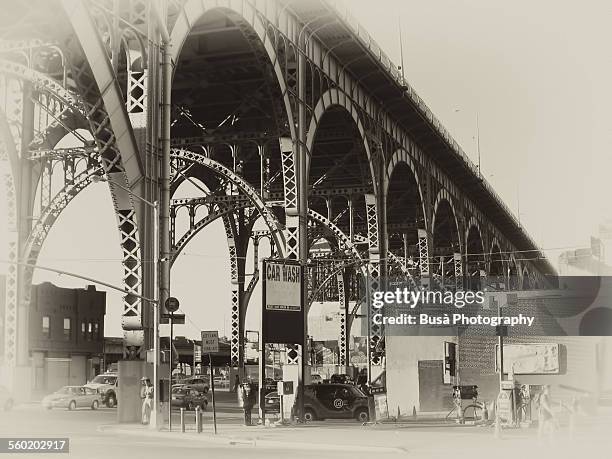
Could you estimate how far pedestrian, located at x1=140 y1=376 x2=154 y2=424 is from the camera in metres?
28.7

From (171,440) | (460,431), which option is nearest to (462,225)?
(460,431)

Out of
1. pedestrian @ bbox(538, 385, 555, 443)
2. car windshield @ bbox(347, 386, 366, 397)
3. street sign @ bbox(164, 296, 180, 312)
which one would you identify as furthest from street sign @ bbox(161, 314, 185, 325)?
pedestrian @ bbox(538, 385, 555, 443)

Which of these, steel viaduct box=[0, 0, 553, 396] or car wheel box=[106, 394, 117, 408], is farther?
car wheel box=[106, 394, 117, 408]

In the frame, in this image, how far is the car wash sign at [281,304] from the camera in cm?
3158

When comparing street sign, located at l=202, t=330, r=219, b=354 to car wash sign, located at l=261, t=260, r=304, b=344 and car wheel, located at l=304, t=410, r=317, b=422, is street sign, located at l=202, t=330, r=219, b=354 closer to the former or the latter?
car wash sign, located at l=261, t=260, r=304, b=344

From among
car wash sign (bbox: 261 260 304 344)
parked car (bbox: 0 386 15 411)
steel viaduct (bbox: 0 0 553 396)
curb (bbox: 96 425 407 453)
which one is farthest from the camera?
parked car (bbox: 0 386 15 411)

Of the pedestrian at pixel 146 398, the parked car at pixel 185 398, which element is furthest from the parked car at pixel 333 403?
the parked car at pixel 185 398

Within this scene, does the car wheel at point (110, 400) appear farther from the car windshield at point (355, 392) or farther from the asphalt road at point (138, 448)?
the asphalt road at point (138, 448)

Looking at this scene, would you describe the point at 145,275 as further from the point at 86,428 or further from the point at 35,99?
the point at 35,99

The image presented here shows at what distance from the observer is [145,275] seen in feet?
91.9

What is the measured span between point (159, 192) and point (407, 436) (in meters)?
10.4

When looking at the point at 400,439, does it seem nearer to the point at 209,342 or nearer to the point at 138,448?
the point at 138,448

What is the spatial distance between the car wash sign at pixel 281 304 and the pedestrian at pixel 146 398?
14.2ft

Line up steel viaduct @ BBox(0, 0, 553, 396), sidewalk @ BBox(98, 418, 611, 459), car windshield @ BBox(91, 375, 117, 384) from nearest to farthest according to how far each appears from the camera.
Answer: sidewalk @ BBox(98, 418, 611, 459) → steel viaduct @ BBox(0, 0, 553, 396) → car windshield @ BBox(91, 375, 117, 384)
